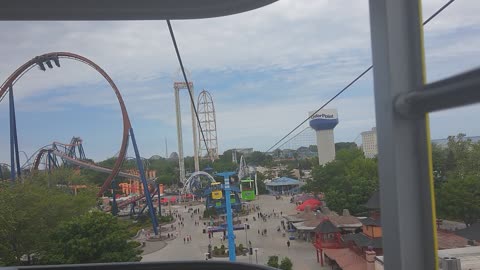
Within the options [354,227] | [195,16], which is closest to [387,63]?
[195,16]

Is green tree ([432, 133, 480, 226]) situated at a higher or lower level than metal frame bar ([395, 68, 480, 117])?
lower

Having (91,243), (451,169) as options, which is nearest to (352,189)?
(91,243)

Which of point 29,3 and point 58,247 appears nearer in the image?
point 29,3

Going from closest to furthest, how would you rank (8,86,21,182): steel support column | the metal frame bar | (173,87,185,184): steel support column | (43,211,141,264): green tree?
the metal frame bar, (43,211,141,264): green tree, (8,86,21,182): steel support column, (173,87,185,184): steel support column

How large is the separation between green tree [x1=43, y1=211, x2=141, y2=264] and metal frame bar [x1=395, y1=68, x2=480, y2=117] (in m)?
5.36

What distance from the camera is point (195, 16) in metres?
1.25

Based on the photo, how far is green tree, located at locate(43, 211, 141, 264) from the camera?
530 cm

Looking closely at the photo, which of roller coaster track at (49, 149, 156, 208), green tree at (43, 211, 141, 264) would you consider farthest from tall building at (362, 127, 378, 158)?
roller coaster track at (49, 149, 156, 208)

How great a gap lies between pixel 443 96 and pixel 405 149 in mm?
124

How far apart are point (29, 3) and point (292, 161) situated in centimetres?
2315

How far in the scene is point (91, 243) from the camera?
5.36 metres

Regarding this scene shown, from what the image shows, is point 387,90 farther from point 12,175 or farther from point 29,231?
point 12,175

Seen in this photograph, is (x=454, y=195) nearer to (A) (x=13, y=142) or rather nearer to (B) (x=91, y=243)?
(B) (x=91, y=243)

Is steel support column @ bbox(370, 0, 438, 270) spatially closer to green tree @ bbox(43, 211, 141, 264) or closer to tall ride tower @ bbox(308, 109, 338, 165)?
green tree @ bbox(43, 211, 141, 264)
